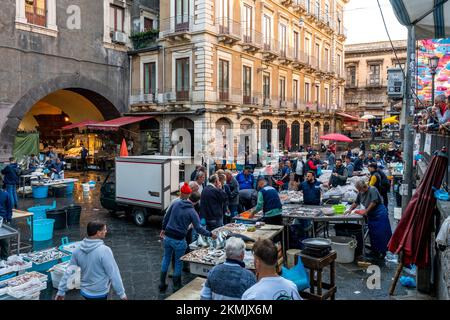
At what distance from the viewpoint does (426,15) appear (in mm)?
5512

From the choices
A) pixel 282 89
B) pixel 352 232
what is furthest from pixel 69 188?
pixel 282 89

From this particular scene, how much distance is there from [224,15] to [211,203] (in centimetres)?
1929

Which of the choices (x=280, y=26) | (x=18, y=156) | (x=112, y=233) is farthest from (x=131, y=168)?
(x=280, y=26)

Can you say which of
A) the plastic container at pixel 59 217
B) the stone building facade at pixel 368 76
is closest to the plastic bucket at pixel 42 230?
the plastic container at pixel 59 217

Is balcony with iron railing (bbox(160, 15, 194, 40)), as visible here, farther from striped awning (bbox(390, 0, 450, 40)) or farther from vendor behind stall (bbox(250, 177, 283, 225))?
striped awning (bbox(390, 0, 450, 40))

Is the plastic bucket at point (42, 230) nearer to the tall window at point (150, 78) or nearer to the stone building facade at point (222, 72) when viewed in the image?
the stone building facade at point (222, 72)

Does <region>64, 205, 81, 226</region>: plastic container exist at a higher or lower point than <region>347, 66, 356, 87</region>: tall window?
lower

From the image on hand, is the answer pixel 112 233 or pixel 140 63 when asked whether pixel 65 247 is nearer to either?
pixel 112 233

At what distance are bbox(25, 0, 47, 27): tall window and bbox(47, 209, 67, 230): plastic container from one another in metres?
14.7

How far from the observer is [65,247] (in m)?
7.78

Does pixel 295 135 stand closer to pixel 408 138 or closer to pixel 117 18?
pixel 117 18

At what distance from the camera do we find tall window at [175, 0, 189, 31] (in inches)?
957

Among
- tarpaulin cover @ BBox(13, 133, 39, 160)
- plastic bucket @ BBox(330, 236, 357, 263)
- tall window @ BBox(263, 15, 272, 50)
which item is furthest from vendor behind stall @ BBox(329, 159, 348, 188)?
tall window @ BBox(263, 15, 272, 50)

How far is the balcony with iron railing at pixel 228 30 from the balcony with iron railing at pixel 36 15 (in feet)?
33.1
